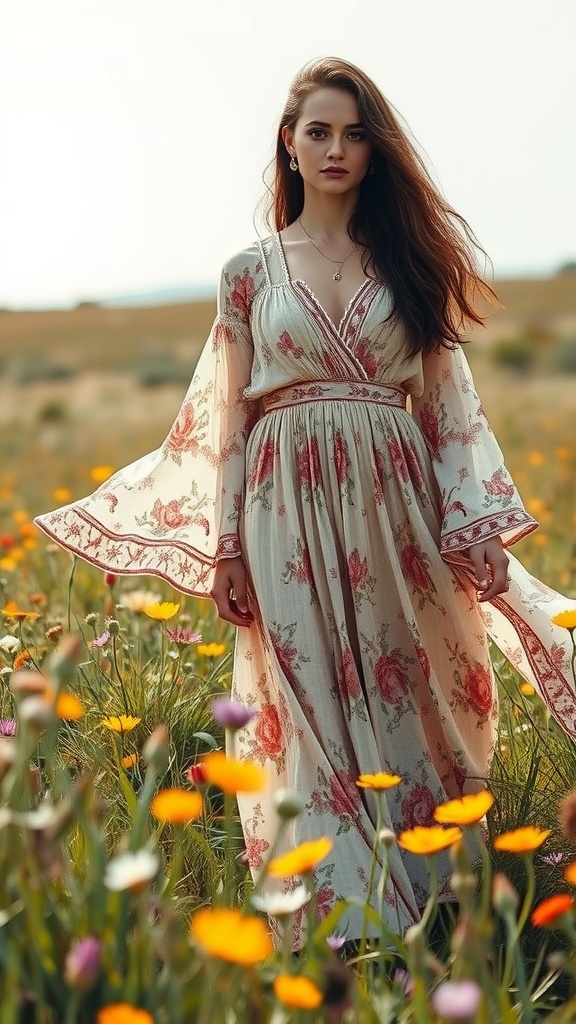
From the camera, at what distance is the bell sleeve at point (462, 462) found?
3.00 meters

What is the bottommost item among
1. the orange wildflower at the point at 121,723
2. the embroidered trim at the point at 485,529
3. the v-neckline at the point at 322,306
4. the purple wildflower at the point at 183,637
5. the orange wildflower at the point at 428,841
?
the orange wildflower at the point at 428,841

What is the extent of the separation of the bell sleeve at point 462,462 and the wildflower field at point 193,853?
34 centimetres

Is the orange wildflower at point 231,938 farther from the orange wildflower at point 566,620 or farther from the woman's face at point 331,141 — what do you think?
the woman's face at point 331,141

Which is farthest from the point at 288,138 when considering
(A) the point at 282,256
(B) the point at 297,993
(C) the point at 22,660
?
(B) the point at 297,993

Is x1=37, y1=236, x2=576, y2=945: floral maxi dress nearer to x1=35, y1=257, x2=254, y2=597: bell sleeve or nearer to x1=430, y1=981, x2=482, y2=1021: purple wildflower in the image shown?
x1=35, y1=257, x2=254, y2=597: bell sleeve

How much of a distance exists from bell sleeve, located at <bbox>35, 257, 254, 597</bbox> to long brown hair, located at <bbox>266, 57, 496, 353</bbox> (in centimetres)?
31

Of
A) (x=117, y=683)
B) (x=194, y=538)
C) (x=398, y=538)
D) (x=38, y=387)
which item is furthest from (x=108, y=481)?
(x=38, y=387)

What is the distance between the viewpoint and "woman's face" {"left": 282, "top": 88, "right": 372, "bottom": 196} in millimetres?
3000

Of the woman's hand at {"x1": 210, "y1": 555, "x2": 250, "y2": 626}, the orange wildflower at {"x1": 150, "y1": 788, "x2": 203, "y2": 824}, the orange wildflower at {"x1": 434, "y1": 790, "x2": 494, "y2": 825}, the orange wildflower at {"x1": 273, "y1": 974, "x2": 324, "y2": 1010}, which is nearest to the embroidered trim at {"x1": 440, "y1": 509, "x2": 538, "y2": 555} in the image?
the woman's hand at {"x1": 210, "y1": 555, "x2": 250, "y2": 626}

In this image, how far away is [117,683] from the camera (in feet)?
11.2

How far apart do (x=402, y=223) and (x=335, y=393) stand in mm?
458

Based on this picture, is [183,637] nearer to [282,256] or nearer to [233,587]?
[233,587]

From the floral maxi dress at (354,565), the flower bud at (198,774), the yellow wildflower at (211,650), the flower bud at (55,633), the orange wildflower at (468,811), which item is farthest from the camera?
the yellow wildflower at (211,650)

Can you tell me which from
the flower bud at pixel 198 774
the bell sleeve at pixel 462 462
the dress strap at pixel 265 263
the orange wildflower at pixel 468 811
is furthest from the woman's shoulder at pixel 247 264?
the orange wildflower at pixel 468 811
